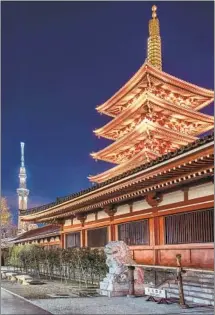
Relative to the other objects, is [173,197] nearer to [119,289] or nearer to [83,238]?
[119,289]

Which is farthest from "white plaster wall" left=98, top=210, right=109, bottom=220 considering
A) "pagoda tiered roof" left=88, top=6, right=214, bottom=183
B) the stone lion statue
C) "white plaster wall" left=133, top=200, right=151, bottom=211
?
the stone lion statue

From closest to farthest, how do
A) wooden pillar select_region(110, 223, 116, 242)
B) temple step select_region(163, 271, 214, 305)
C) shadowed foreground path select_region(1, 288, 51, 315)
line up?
shadowed foreground path select_region(1, 288, 51, 315)
temple step select_region(163, 271, 214, 305)
wooden pillar select_region(110, 223, 116, 242)

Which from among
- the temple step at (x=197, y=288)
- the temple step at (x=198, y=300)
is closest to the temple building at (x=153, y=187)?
the temple step at (x=197, y=288)

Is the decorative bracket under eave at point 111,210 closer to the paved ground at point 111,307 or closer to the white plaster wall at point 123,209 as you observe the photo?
the white plaster wall at point 123,209

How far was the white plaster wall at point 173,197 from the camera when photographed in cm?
1181

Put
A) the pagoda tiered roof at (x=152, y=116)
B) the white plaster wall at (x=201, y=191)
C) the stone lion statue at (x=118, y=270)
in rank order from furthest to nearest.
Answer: the pagoda tiered roof at (x=152, y=116) → the stone lion statue at (x=118, y=270) → the white plaster wall at (x=201, y=191)

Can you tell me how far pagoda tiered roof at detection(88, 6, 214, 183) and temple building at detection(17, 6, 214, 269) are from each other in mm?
53

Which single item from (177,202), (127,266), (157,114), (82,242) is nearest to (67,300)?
(127,266)

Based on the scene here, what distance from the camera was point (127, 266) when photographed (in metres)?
10.8

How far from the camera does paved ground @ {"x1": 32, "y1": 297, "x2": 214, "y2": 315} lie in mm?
8164

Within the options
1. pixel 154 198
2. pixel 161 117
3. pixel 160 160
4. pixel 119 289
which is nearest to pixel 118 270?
pixel 119 289

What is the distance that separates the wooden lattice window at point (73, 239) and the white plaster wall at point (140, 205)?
20.7 feet

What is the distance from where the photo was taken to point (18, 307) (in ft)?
28.4

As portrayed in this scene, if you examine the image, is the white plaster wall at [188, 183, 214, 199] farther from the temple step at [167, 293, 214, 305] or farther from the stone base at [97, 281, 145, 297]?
the stone base at [97, 281, 145, 297]
